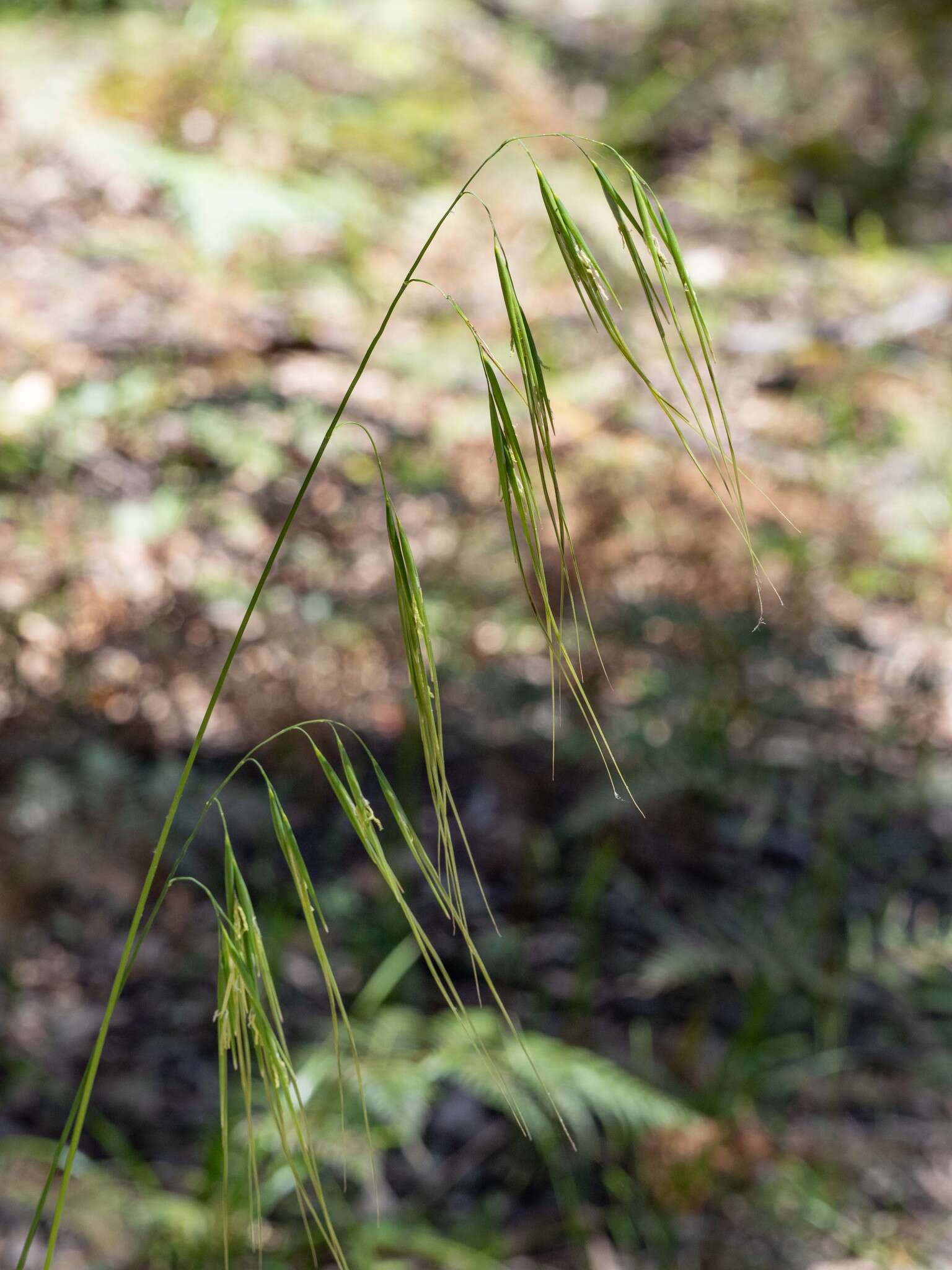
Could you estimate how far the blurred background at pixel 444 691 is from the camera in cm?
221

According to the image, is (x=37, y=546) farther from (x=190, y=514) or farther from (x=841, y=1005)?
(x=841, y=1005)

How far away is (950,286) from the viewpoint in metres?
6.19

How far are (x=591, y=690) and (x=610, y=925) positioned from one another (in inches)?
29.7

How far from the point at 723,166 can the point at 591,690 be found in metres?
5.73

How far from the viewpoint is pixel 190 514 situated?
12.5ft

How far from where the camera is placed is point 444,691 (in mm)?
3475

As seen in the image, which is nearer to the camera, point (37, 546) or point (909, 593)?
point (37, 546)

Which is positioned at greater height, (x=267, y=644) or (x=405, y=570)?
(x=405, y=570)

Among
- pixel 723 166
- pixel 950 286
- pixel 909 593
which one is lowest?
pixel 909 593

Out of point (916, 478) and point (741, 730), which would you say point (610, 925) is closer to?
point (741, 730)

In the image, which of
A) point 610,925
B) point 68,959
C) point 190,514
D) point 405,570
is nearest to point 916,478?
point 610,925

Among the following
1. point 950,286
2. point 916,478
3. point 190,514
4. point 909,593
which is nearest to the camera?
point 190,514

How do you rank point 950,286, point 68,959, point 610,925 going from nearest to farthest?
point 68,959 < point 610,925 < point 950,286

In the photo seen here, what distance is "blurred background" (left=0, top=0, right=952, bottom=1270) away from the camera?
2207 mm
